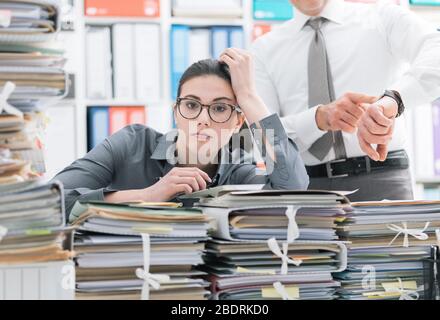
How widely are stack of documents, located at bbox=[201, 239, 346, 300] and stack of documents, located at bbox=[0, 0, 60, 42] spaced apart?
40 cm

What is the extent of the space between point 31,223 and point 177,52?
2.13 metres

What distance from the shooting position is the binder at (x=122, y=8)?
280 centimetres

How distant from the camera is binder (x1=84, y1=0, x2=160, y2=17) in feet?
9.20

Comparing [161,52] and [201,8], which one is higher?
[201,8]

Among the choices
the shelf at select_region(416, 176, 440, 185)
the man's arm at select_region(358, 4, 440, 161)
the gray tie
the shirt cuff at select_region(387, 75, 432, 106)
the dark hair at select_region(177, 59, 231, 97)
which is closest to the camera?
the man's arm at select_region(358, 4, 440, 161)

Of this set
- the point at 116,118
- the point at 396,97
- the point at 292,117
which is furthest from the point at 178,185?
the point at 116,118

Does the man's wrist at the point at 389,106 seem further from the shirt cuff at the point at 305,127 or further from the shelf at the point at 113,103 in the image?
the shelf at the point at 113,103

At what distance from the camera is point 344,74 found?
6.54 ft

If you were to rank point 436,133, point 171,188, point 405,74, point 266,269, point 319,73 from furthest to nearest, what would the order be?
1. point 436,133
2. point 319,73
3. point 405,74
4. point 171,188
5. point 266,269

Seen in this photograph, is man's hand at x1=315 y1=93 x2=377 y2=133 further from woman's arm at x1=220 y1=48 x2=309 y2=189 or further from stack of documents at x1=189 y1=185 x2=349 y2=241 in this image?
stack of documents at x1=189 y1=185 x2=349 y2=241

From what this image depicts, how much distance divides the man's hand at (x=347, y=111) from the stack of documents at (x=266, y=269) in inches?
23.3

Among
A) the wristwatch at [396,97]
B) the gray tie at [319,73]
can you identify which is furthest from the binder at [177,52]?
the wristwatch at [396,97]

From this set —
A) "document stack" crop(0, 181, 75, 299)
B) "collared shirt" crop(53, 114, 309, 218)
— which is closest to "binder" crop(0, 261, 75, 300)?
"document stack" crop(0, 181, 75, 299)

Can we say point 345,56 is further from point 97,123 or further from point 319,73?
point 97,123
